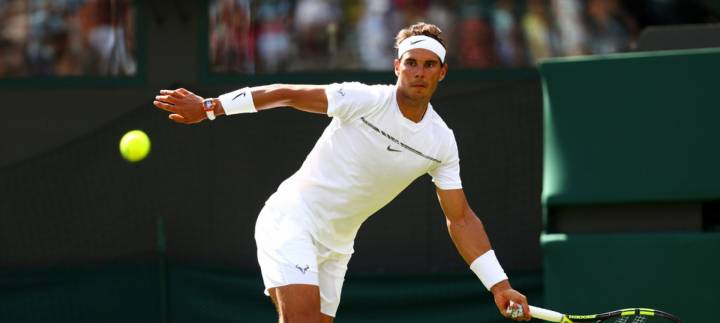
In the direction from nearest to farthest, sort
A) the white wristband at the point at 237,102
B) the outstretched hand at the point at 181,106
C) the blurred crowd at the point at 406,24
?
the outstretched hand at the point at 181,106
the white wristband at the point at 237,102
the blurred crowd at the point at 406,24

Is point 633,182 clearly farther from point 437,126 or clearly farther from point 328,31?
point 328,31

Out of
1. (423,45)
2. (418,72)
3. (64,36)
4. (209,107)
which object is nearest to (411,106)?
(418,72)

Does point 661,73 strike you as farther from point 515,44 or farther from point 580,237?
point 515,44

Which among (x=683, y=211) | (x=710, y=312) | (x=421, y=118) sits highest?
(x=421, y=118)

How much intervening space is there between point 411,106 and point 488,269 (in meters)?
0.79

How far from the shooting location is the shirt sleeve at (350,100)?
17.4ft

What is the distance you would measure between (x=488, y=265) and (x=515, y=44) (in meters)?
3.38

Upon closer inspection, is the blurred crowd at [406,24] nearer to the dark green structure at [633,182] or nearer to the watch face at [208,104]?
the dark green structure at [633,182]

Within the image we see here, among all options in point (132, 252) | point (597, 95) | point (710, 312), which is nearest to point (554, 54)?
point (597, 95)

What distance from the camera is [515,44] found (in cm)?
870

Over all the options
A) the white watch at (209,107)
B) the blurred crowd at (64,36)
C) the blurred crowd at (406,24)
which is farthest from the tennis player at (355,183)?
the blurred crowd at (64,36)

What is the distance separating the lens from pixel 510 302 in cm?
544

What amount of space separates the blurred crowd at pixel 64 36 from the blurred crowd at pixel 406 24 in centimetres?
67

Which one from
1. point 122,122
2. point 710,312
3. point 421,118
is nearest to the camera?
point 421,118
